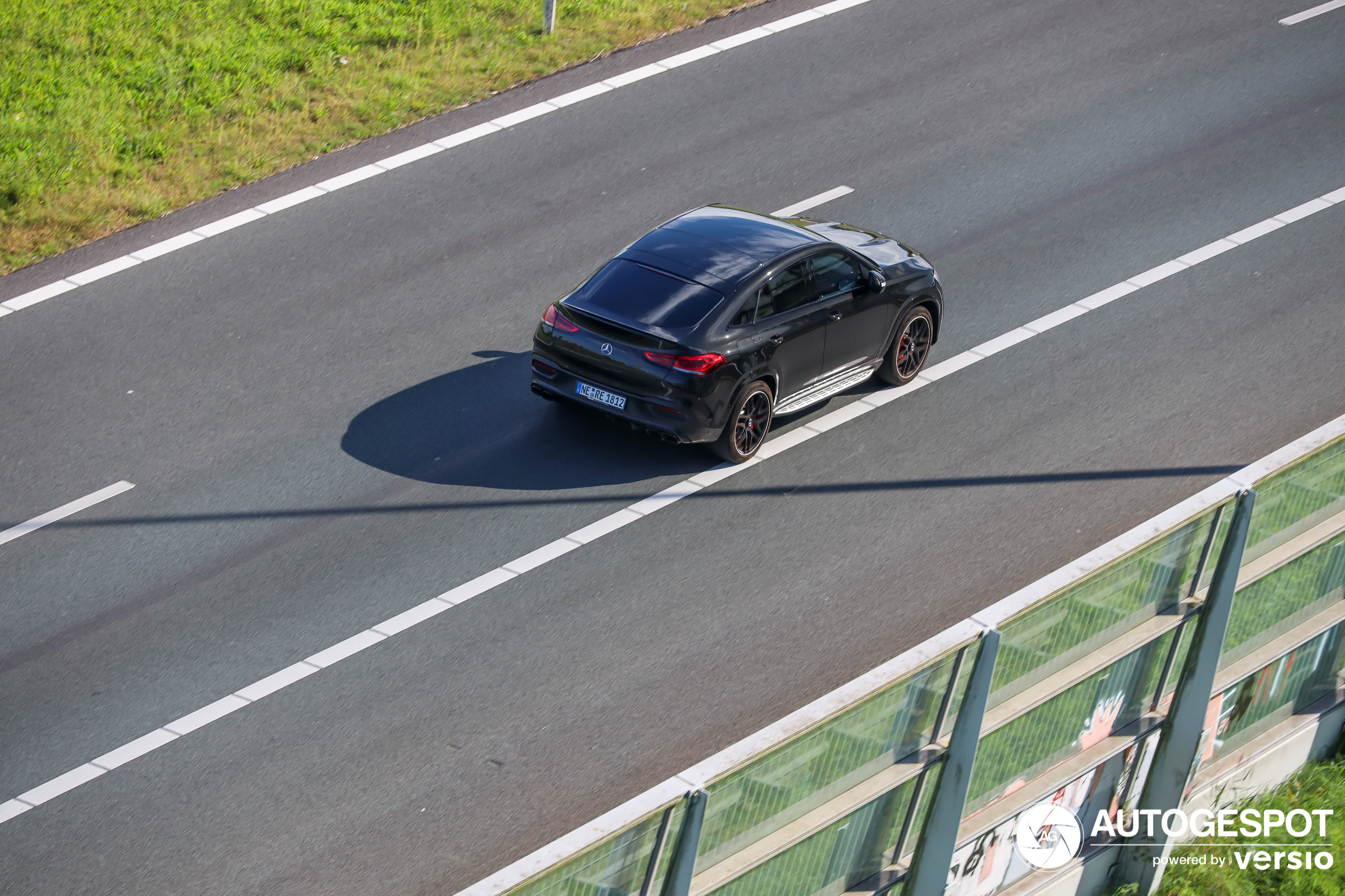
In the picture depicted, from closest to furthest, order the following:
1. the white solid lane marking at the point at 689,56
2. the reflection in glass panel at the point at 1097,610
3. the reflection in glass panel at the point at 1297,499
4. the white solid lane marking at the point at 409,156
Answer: the reflection in glass panel at the point at 1097,610
the reflection in glass panel at the point at 1297,499
the white solid lane marking at the point at 409,156
the white solid lane marking at the point at 689,56

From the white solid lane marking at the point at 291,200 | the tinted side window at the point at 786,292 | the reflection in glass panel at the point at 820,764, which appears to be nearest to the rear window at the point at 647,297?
the tinted side window at the point at 786,292

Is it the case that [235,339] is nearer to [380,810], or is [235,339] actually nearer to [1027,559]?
[380,810]

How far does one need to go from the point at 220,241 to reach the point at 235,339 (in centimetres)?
197

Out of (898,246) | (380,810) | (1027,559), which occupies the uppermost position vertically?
(898,246)

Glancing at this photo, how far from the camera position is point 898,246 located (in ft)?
48.0

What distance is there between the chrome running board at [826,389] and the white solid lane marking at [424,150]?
20.5 ft

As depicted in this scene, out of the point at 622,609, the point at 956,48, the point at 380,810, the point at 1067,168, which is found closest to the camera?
the point at 380,810

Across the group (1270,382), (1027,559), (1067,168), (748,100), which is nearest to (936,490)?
(1027,559)

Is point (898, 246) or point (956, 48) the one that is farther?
point (956, 48)

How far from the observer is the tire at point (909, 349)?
46.6 ft

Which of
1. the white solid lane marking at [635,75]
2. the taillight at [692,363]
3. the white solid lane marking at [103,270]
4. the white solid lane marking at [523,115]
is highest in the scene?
the white solid lane marking at [635,75]

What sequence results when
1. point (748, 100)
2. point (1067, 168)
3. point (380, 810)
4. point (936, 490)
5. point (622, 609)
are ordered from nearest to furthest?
point (380, 810), point (622, 609), point (936, 490), point (1067, 168), point (748, 100)

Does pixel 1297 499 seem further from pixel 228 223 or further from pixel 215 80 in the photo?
pixel 215 80

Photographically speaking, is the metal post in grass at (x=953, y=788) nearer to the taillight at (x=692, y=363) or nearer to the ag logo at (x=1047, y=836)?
the ag logo at (x=1047, y=836)
